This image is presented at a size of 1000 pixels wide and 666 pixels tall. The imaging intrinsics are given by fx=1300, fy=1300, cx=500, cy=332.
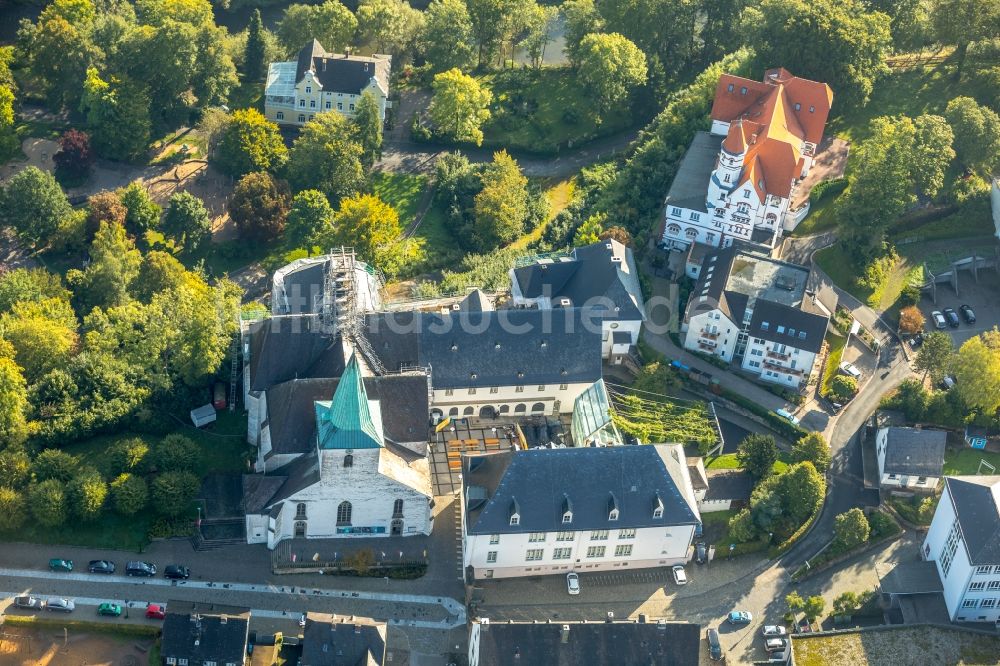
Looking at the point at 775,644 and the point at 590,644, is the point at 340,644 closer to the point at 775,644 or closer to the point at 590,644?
the point at 590,644

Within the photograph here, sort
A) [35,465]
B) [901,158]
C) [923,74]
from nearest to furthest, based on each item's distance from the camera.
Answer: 1. [35,465]
2. [901,158]
3. [923,74]

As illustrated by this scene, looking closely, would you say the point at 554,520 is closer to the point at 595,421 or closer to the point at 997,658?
the point at 595,421

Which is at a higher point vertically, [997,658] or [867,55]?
[867,55]

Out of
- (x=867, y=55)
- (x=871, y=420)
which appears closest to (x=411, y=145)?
(x=867, y=55)

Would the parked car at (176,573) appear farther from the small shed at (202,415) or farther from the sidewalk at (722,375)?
the sidewalk at (722,375)

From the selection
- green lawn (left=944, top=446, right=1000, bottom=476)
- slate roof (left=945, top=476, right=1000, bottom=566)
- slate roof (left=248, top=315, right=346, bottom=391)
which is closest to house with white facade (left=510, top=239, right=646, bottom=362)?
slate roof (left=248, top=315, right=346, bottom=391)

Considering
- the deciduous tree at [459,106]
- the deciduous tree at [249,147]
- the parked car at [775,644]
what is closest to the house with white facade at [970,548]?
the parked car at [775,644]

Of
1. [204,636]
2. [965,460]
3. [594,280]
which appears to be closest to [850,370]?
[965,460]
